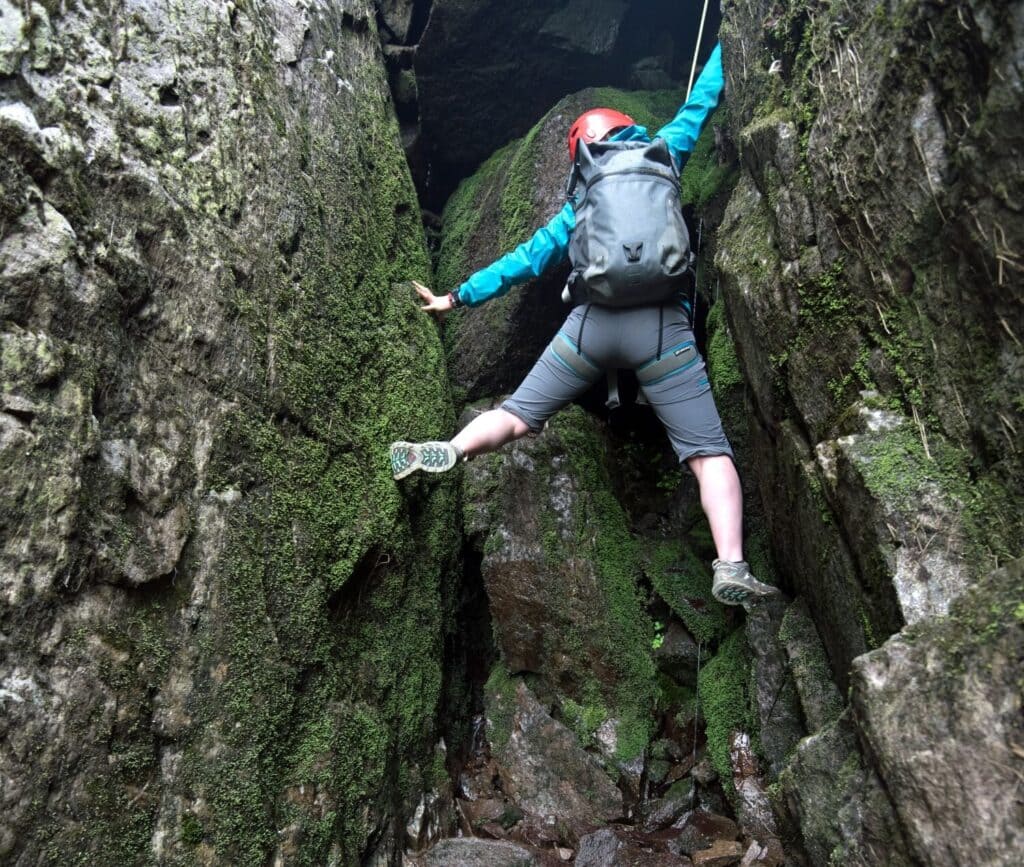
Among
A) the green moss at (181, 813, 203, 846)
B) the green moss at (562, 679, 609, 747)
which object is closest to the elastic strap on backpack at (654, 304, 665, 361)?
the green moss at (562, 679, 609, 747)

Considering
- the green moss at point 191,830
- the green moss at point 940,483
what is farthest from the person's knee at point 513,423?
the green moss at point 191,830

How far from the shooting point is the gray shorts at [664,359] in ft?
16.7

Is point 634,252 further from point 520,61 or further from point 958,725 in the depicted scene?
point 520,61

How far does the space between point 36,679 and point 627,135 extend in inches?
199

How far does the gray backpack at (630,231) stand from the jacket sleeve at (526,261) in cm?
34

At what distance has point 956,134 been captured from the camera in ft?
10.3

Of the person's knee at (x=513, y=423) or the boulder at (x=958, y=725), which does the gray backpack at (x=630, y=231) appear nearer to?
the person's knee at (x=513, y=423)

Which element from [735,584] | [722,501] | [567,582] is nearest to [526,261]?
[722,501]

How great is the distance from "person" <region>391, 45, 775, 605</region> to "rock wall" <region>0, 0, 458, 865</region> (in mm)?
731

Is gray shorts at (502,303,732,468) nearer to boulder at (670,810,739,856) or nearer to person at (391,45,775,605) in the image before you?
person at (391,45,775,605)

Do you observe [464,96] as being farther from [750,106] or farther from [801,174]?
[801,174]

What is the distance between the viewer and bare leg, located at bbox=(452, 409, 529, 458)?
527 centimetres

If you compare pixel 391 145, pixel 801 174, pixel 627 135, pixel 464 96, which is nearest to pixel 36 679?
pixel 801 174

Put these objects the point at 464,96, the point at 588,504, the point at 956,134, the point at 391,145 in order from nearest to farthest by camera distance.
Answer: the point at 956,134 < the point at 588,504 < the point at 391,145 < the point at 464,96
